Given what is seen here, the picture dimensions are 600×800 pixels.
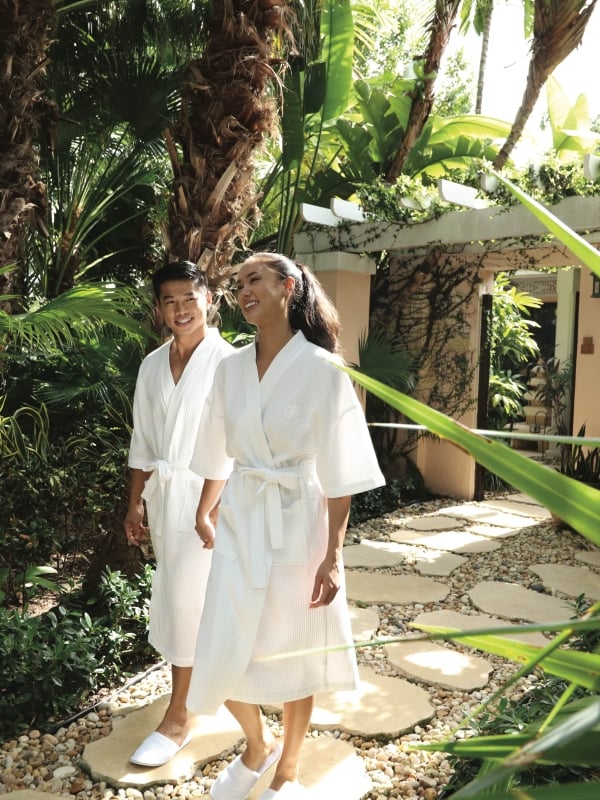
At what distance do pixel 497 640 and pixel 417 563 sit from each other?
5.03 meters

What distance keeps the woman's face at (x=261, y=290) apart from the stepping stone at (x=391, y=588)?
2.84 m

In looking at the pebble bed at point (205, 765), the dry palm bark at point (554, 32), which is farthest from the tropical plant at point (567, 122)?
the pebble bed at point (205, 765)

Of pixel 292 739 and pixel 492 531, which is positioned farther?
pixel 492 531

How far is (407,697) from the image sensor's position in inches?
142

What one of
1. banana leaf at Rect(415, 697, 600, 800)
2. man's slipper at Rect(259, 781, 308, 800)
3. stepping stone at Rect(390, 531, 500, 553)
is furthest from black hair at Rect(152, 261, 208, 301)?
stepping stone at Rect(390, 531, 500, 553)

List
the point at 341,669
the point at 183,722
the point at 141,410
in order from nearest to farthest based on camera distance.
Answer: the point at 341,669, the point at 183,722, the point at 141,410

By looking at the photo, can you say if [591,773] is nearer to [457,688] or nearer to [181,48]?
[457,688]

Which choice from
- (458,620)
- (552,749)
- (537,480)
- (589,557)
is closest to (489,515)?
(589,557)

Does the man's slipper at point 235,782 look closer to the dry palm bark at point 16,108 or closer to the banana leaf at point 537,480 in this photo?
the banana leaf at point 537,480

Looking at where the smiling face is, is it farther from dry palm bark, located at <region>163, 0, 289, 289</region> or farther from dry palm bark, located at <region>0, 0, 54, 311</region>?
dry palm bark, located at <region>0, 0, 54, 311</region>

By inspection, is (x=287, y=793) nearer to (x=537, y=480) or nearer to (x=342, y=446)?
(x=342, y=446)

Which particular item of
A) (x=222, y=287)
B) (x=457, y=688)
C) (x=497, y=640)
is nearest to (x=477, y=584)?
(x=457, y=688)

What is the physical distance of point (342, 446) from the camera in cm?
262

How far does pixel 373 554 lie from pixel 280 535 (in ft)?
12.2
